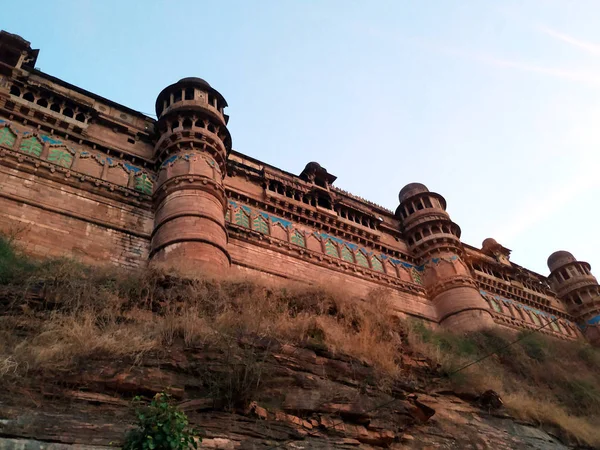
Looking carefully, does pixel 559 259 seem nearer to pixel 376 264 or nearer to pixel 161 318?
pixel 376 264

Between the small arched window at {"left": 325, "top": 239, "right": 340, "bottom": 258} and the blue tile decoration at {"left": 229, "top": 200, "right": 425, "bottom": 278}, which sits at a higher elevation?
the blue tile decoration at {"left": 229, "top": 200, "right": 425, "bottom": 278}

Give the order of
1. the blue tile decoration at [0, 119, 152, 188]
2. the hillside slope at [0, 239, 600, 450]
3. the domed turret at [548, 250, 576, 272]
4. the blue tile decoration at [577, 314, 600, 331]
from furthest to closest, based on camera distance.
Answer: the domed turret at [548, 250, 576, 272] → the blue tile decoration at [577, 314, 600, 331] → the blue tile decoration at [0, 119, 152, 188] → the hillside slope at [0, 239, 600, 450]

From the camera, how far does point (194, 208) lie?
14836 millimetres

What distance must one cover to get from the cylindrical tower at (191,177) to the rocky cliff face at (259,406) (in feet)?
17.0

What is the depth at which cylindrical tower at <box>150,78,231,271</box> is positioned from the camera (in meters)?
14.0

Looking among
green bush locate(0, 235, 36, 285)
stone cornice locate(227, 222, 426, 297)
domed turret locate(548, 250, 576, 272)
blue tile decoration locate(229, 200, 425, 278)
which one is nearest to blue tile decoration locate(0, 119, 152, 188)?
blue tile decoration locate(229, 200, 425, 278)

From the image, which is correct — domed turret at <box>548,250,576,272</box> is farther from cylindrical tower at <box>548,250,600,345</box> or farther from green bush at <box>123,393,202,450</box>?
green bush at <box>123,393,202,450</box>

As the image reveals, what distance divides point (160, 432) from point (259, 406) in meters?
2.12

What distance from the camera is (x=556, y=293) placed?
29531 mm

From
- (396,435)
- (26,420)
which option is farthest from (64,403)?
(396,435)

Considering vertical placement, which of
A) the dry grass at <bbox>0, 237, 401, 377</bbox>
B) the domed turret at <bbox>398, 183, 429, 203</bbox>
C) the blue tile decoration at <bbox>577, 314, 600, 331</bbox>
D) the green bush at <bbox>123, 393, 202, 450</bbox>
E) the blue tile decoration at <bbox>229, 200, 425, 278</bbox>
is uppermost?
the domed turret at <bbox>398, 183, 429, 203</bbox>

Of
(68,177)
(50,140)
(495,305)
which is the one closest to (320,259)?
(68,177)

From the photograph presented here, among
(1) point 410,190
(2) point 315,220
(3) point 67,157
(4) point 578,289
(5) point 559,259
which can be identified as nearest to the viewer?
(3) point 67,157

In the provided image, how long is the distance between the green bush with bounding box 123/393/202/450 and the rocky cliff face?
542mm
